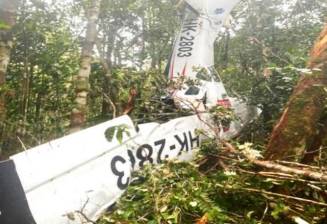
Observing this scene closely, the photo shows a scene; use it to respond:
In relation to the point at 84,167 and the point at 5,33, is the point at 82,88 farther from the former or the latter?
the point at 84,167

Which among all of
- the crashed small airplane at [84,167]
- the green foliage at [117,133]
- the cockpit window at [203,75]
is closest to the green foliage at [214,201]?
the crashed small airplane at [84,167]

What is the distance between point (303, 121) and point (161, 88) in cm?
276

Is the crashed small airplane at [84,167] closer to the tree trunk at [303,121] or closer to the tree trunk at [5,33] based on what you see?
the tree trunk at [303,121]

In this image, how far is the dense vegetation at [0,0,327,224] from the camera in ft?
9.87

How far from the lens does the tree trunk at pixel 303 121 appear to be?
3.31 meters

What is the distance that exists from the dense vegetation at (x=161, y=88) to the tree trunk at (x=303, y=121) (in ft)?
0.68

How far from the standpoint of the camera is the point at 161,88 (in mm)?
5781

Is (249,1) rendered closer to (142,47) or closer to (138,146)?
(142,47)

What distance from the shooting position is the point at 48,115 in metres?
9.70

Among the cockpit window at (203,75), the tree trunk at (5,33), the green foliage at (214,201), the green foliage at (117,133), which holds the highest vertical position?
the tree trunk at (5,33)

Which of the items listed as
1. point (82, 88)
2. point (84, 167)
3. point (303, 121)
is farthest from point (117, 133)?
point (82, 88)

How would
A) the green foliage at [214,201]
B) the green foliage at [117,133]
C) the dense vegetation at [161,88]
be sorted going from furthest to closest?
the green foliage at [117,133], the dense vegetation at [161,88], the green foliage at [214,201]

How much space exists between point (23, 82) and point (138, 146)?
5.65 m

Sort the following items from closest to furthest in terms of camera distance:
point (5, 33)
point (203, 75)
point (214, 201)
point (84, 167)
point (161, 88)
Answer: point (214, 201), point (84, 167), point (5, 33), point (161, 88), point (203, 75)
